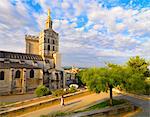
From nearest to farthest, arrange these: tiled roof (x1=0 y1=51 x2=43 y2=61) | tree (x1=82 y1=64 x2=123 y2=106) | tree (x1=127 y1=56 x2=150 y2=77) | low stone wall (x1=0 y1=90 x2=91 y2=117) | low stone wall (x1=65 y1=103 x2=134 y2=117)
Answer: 1. low stone wall (x1=65 y1=103 x2=134 y2=117)
2. low stone wall (x1=0 y1=90 x2=91 y2=117)
3. tree (x1=82 y1=64 x2=123 y2=106)
4. tree (x1=127 y1=56 x2=150 y2=77)
5. tiled roof (x1=0 y1=51 x2=43 y2=61)

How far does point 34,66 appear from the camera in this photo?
173ft

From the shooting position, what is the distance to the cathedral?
44778 millimetres

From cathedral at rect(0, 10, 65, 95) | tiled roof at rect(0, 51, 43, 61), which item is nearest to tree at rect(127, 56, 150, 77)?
cathedral at rect(0, 10, 65, 95)

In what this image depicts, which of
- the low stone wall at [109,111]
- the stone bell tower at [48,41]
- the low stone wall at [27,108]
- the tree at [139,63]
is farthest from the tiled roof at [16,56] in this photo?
the low stone wall at [109,111]

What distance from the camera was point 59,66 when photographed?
62.4m

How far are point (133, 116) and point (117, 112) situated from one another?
154 centimetres

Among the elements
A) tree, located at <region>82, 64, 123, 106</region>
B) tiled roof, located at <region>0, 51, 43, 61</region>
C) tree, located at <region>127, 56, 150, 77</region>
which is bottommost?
tree, located at <region>82, 64, 123, 106</region>

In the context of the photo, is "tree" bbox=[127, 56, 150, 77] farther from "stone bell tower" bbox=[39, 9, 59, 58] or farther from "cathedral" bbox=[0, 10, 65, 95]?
"stone bell tower" bbox=[39, 9, 59, 58]

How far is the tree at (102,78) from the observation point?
730 inches

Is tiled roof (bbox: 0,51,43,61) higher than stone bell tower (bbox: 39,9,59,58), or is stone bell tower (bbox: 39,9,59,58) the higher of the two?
stone bell tower (bbox: 39,9,59,58)

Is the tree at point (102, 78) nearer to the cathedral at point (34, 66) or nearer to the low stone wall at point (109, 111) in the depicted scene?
the low stone wall at point (109, 111)

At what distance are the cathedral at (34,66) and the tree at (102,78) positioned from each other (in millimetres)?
29926

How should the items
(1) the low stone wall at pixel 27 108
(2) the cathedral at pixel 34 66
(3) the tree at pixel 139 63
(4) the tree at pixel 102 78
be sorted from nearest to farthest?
(1) the low stone wall at pixel 27 108, (4) the tree at pixel 102 78, (3) the tree at pixel 139 63, (2) the cathedral at pixel 34 66

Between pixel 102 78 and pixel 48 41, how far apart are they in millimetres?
46715
